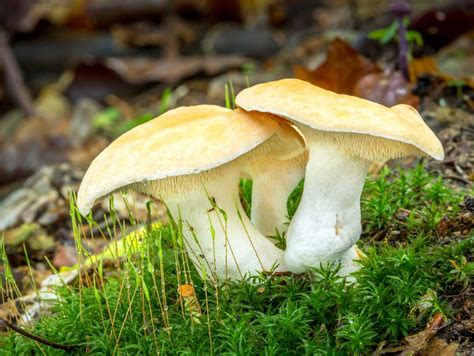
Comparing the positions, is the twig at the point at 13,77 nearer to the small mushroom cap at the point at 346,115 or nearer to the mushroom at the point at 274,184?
the mushroom at the point at 274,184

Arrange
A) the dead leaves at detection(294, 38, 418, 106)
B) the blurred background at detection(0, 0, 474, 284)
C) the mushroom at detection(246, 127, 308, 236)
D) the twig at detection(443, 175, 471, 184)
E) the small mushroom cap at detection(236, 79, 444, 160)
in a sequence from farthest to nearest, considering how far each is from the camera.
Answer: the dead leaves at detection(294, 38, 418, 106) → the blurred background at detection(0, 0, 474, 284) → the twig at detection(443, 175, 471, 184) → the mushroom at detection(246, 127, 308, 236) → the small mushroom cap at detection(236, 79, 444, 160)

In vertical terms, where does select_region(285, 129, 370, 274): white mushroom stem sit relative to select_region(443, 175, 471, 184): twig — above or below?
above

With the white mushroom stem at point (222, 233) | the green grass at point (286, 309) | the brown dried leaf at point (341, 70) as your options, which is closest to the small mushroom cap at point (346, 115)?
the white mushroom stem at point (222, 233)

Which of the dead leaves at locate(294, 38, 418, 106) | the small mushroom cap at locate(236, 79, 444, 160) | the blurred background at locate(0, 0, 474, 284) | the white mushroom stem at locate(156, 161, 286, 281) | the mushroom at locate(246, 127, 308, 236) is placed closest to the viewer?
the small mushroom cap at locate(236, 79, 444, 160)

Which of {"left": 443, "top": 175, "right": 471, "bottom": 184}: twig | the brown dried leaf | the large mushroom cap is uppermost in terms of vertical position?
the large mushroom cap

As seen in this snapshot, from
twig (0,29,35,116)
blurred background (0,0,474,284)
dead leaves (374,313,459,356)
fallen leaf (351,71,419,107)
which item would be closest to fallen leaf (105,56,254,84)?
blurred background (0,0,474,284)

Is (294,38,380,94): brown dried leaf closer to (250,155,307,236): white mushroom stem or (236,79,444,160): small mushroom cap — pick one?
(250,155,307,236): white mushroom stem

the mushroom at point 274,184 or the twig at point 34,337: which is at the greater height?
the mushroom at point 274,184

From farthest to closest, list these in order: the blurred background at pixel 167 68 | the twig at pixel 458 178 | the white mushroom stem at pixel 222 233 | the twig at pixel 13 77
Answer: the twig at pixel 13 77
the blurred background at pixel 167 68
the twig at pixel 458 178
the white mushroom stem at pixel 222 233

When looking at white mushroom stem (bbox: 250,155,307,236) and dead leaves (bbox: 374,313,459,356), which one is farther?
white mushroom stem (bbox: 250,155,307,236)
